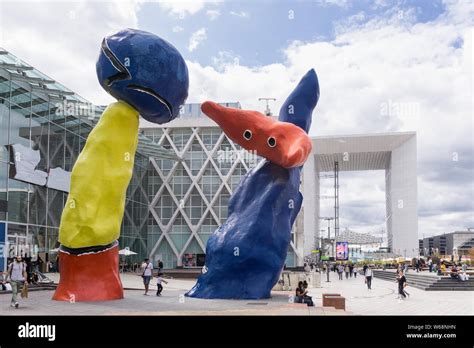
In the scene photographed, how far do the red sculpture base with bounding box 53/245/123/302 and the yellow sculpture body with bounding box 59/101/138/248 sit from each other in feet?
1.34

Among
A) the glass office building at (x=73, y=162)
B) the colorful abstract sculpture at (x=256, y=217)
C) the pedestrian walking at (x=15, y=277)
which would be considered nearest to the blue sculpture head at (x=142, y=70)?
the colorful abstract sculpture at (x=256, y=217)

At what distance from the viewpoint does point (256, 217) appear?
17.9 metres

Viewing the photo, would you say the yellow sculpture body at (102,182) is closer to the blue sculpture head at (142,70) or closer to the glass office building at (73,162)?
the blue sculpture head at (142,70)

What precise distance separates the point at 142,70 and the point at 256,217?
5920 mm

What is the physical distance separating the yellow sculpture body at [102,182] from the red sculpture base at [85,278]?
16.1 inches

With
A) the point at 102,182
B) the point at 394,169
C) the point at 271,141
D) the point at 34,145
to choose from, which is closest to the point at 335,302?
the point at 271,141

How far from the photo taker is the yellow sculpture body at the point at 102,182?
16.5m

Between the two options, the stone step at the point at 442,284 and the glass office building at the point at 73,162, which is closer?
the stone step at the point at 442,284

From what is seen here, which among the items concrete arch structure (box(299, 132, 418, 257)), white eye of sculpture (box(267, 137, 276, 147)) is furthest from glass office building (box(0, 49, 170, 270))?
concrete arch structure (box(299, 132, 418, 257))

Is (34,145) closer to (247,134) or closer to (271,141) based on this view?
(247,134)

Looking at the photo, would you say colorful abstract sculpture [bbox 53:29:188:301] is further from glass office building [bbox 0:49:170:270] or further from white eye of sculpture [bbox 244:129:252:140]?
glass office building [bbox 0:49:170:270]
